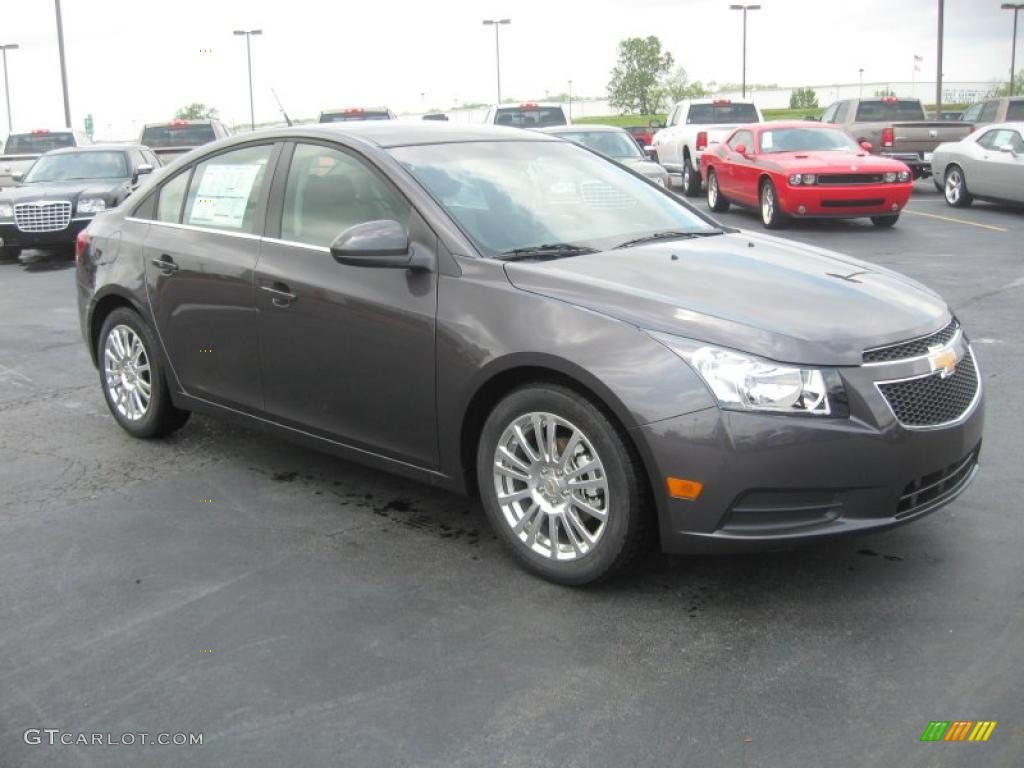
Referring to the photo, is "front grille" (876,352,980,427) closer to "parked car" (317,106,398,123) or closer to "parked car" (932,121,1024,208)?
"parked car" (932,121,1024,208)

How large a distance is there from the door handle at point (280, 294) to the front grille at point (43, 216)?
457 inches

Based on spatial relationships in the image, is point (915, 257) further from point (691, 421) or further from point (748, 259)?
point (691, 421)

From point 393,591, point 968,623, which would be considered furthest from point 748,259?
point 393,591

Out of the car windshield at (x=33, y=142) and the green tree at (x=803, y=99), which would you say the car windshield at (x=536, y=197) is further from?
the green tree at (x=803, y=99)

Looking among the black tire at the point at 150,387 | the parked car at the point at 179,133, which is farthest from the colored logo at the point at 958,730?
the parked car at the point at 179,133

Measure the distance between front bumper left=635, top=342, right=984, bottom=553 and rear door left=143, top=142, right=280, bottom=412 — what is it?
87.7 inches

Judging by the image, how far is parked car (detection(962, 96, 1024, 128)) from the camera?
24797 mm

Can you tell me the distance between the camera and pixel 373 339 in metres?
4.59

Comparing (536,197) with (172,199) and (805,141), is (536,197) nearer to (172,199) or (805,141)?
(172,199)

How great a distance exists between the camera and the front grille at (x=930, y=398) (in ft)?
12.5

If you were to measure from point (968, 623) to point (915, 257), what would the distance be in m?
10.4

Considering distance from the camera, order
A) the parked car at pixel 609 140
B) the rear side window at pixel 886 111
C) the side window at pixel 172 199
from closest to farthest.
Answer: the side window at pixel 172 199
the parked car at pixel 609 140
the rear side window at pixel 886 111

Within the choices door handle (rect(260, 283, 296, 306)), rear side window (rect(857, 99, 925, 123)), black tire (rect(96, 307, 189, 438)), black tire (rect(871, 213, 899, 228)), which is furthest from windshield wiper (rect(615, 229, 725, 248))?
rear side window (rect(857, 99, 925, 123))

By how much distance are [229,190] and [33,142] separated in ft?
68.6
